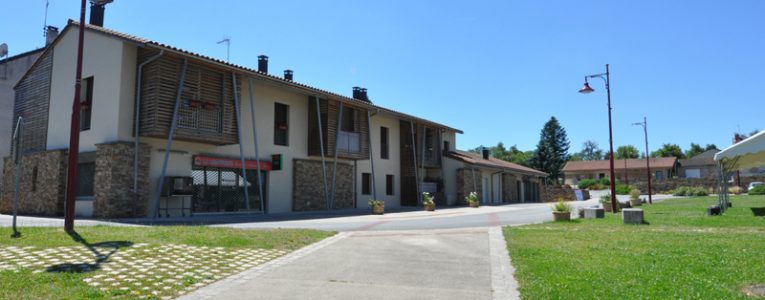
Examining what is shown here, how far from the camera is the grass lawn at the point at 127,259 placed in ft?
17.3

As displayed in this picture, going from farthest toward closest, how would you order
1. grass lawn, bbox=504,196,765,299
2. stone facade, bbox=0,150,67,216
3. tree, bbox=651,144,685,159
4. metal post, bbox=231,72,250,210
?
tree, bbox=651,144,685,159, metal post, bbox=231,72,250,210, stone facade, bbox=0,150,67,216, grass lawn, bbox=504,196,765,299

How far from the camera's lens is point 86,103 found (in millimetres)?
17578

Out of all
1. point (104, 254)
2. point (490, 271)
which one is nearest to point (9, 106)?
point (104, 254)

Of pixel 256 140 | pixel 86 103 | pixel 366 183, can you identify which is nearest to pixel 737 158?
pixel 366 183

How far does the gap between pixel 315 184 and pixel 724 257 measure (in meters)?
17.4

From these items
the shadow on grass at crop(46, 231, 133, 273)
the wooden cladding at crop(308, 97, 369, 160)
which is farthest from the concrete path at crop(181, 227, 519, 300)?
the wooden cladding at crop(308, 97, 369, 160)

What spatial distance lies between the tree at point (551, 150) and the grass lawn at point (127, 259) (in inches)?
2414

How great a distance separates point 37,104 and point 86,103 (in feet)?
12.7

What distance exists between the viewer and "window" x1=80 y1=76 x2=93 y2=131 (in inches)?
685

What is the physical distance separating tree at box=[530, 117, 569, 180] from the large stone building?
47588 mm

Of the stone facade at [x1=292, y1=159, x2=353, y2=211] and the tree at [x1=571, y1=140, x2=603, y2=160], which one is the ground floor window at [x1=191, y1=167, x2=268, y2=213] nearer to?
the stone facade at [x1=292, y1=159, x2=353, y2=211]

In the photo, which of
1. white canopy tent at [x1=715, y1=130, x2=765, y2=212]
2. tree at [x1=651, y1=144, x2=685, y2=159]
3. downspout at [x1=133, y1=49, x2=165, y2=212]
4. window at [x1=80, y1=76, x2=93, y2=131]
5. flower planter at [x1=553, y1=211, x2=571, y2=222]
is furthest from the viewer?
tree at [x1=651, y1=144, x2=685, y2=159]

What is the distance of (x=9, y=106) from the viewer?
24.4m

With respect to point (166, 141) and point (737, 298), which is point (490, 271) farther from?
point (166, 141)
